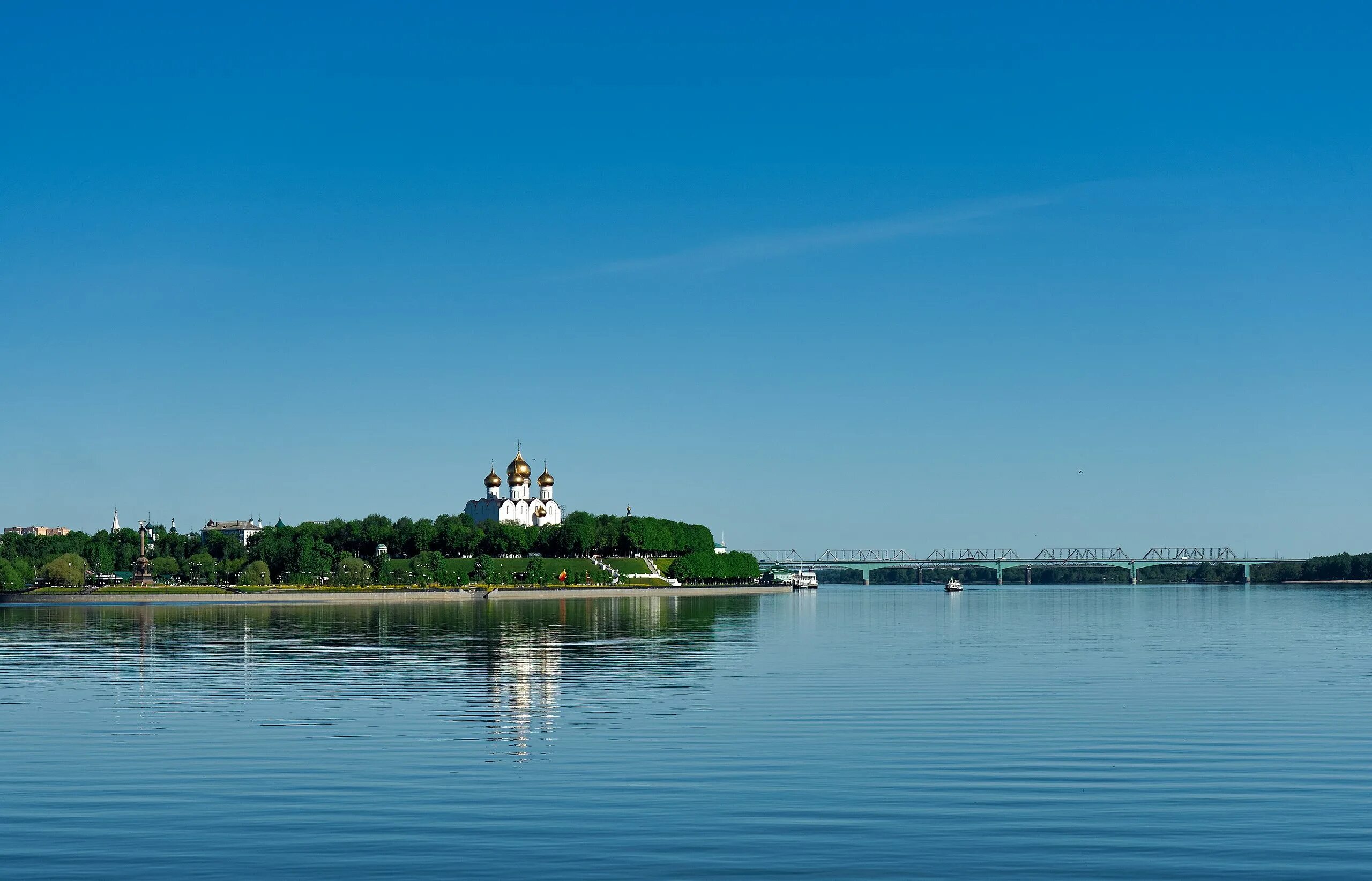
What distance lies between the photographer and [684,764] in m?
23.2

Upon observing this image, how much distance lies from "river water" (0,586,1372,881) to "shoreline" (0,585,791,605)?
74.4 meters

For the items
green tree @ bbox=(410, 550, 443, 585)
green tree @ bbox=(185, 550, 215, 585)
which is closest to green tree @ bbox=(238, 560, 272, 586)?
green tree @ bbox=(185, 550, 215, 585)

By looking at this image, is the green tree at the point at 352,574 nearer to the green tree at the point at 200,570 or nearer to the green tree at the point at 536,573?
the green tree at the point at 200,570

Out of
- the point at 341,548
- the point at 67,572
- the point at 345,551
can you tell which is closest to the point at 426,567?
the point at 345,551

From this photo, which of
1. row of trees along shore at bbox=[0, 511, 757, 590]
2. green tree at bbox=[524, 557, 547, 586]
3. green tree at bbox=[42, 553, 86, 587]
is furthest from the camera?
green tree at bbox=[524, 557, 547, 586]

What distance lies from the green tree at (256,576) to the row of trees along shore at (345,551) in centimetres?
14

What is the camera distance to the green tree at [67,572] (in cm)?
13450

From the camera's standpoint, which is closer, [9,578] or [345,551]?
[9,578]

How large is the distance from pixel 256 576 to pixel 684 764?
124m

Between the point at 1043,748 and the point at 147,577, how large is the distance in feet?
438

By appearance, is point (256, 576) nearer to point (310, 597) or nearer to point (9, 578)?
point (310, 597)

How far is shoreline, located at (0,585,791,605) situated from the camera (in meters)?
124

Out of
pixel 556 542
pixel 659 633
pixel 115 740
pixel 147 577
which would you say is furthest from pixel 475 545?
pixel 115 740

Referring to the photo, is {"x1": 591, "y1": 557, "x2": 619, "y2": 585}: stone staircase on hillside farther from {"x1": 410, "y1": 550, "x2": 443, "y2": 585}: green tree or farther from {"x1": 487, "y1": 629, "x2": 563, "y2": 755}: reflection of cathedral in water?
{"x1": 487, "y1": 629, "x2": 563, "y2": 755}: reflection of cathedral in water
